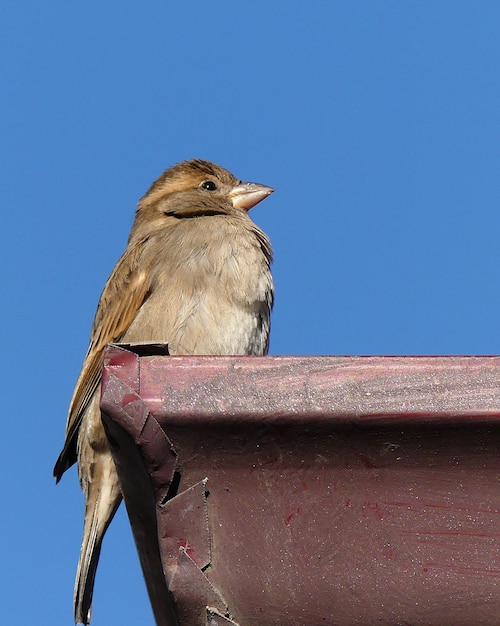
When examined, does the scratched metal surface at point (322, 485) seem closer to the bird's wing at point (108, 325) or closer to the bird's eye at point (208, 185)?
the bird's wing at point (108, 325)

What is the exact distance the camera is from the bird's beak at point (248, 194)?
5.81m

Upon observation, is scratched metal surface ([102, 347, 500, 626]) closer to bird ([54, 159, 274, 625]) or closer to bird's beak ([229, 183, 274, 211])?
bird ([54, 159, 274, 625])

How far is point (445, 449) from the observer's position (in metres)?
1.91

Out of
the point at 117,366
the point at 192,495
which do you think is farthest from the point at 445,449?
the point at 117,366

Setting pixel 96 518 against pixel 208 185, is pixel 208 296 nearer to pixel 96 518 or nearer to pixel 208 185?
pixel 96 518

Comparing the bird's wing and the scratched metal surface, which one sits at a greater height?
Answer: the bird's wing

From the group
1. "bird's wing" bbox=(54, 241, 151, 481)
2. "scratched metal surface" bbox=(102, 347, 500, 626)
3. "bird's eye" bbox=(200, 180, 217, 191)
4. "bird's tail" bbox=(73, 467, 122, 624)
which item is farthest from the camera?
"bird's eye" bbox=(200, 180, 217, 191)

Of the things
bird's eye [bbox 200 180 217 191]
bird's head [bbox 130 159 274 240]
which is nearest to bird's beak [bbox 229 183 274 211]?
bird's head [bbox 130 159 274 240]

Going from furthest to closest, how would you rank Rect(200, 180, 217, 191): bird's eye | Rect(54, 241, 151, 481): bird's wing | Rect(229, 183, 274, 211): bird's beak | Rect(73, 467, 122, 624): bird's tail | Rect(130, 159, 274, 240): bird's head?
Rect(200, 180, 217, 191): bird's eye < Rect(229, 183, 274, 211): bird's beak < Rect(130, 159, 274, 240): bird's head < Rect(54, 241, 151, 481): bird's wing < Rect(73, 467, 122, 624): bird's tail

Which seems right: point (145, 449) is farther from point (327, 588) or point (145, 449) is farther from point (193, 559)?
point (327, 588)

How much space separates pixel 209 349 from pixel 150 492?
244 cm

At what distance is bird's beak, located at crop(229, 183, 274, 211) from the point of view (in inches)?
229

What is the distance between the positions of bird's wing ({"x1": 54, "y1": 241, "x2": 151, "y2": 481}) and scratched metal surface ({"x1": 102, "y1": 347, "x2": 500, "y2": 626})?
2894mm

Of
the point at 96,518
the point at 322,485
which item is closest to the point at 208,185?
the point at 96,518
